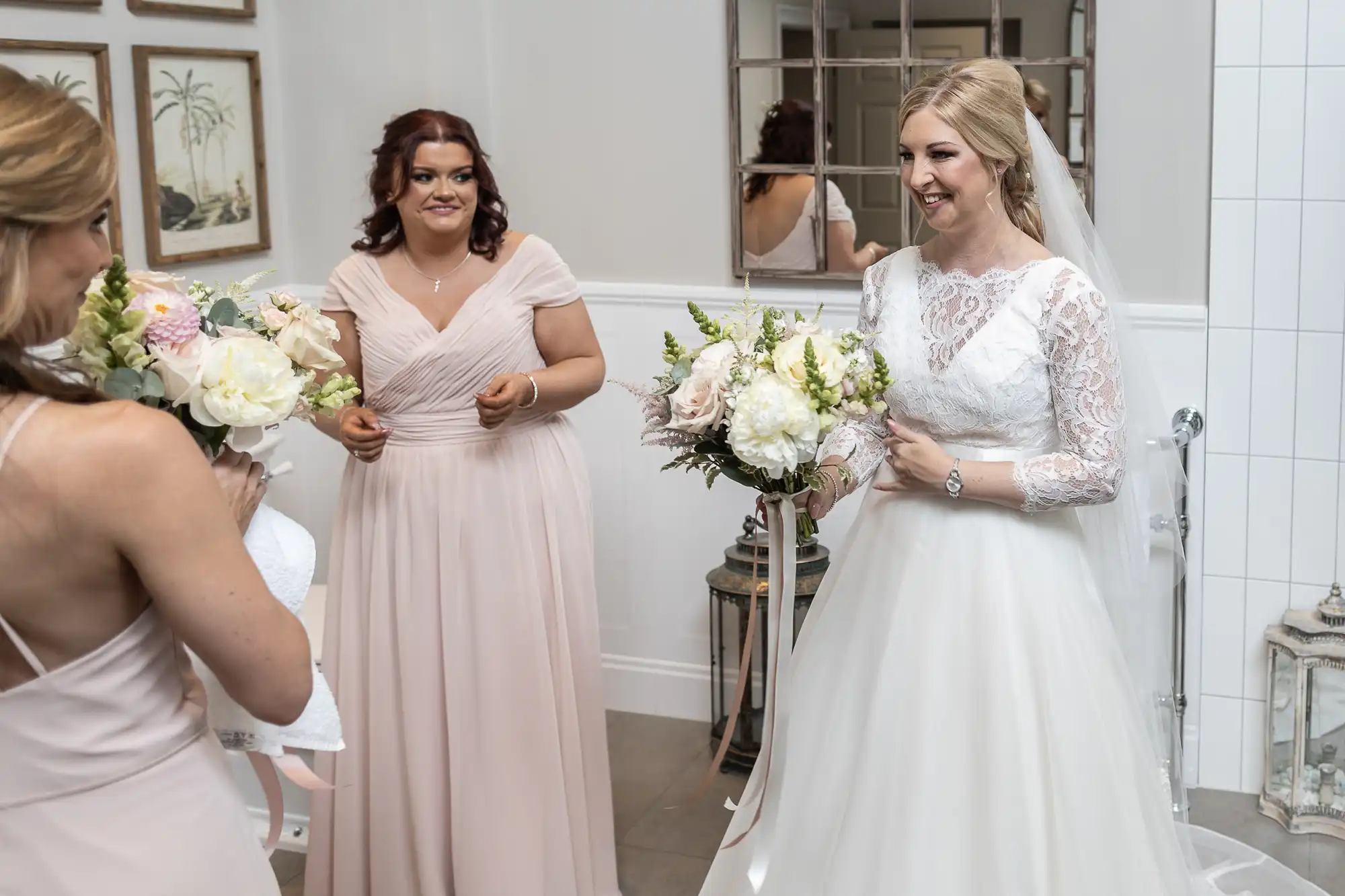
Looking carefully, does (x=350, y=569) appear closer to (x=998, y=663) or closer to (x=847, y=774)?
(x=847, y=774)

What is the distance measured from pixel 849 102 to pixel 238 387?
8.44ft

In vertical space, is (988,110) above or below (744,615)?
above

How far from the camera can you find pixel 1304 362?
360cm

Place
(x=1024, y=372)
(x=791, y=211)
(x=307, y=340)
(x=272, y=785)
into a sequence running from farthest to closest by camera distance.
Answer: (x=791, y=211) → (x=1024, y=372) → (x=307, y=340) → (x=272, y=785)

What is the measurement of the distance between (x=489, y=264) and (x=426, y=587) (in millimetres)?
712

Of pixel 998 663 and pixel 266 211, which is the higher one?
pixel 266 211

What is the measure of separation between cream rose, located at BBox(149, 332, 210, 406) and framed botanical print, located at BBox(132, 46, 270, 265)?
7.90ft

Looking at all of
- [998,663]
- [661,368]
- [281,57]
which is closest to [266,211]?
[281,57]

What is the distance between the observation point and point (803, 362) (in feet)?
7.42

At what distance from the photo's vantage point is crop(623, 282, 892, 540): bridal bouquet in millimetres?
2225

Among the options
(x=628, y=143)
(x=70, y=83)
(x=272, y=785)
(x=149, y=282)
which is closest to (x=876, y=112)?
(x=628, y=143)

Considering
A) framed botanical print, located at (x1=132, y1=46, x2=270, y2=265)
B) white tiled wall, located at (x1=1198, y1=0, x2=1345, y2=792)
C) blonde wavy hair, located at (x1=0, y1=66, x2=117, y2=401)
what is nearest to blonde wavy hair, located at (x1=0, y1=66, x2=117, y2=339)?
blonde wavy hair, located at (x1=0, y1=66, x2=117, y2=401)

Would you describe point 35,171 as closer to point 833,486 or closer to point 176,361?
point 176,361

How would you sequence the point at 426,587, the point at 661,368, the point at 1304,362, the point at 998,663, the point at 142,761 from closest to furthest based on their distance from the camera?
the point at 142,761, the point at 998,663, the point at 426,587, the point at 1304,362, the point at 661,368
